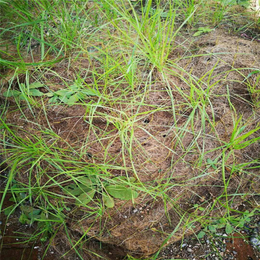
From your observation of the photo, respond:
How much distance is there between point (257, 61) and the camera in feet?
5.52

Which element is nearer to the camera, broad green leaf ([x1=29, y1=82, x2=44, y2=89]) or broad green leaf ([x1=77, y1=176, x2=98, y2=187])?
broad green leaf ([x1=77, y1=176, x2=98, y2=187])

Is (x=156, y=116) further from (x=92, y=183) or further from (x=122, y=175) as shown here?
(x=92, y=183)

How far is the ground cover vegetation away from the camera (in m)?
1.36

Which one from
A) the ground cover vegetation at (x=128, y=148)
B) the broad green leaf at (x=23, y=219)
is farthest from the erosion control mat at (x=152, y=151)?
the broad green leaf at (x=23, y=219)

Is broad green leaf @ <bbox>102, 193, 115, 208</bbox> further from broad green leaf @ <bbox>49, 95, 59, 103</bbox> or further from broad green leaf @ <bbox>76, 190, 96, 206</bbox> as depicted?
broad green leaf @ <bbox>49, 95, 59, 103</bbox>

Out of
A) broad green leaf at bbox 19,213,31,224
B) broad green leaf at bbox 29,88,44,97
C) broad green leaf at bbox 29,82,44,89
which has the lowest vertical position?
broad green leaf at bbox 19,213,31,224

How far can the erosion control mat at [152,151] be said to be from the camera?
1.36m

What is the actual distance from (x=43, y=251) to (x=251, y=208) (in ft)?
3.83

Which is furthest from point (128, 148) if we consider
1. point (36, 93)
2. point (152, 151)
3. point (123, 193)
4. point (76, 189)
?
point (36, 93)

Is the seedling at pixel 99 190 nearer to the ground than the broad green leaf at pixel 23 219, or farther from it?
farther from it

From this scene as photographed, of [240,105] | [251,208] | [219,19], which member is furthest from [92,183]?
[219,19]

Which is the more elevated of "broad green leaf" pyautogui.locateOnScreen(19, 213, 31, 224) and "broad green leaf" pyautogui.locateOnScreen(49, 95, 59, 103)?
"broad green leaf" pyautogui.locateOnScreen(49, 95, 59, 103)

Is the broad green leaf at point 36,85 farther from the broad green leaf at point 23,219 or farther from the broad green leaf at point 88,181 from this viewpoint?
the broad green leaf at point 23,219

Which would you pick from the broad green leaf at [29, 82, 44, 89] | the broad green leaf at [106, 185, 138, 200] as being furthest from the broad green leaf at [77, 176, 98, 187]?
the broad green leaf at [29, 82, 44, 89]
